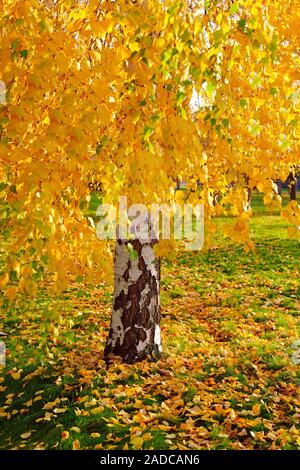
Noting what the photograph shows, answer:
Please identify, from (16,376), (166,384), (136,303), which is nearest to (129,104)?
(136,303)

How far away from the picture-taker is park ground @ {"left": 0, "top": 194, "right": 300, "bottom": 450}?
13.2 ft

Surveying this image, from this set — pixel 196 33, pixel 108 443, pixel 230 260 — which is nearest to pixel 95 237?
pixel 108 443

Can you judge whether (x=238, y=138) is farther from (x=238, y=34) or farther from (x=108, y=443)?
(x=108, y=443)

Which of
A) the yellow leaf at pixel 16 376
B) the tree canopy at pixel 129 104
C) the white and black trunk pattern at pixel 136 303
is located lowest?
the yellow leaf at pixel 16 376

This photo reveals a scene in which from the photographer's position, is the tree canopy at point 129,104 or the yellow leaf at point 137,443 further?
the yellow leaf at point 137,443

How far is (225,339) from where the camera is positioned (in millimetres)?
6645

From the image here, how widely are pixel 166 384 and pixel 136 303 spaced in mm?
933

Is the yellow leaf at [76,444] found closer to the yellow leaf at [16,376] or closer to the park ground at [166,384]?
the park ground at [166,384]

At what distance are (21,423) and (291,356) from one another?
10.9 feet

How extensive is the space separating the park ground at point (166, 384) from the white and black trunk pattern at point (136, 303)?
0.68 feet

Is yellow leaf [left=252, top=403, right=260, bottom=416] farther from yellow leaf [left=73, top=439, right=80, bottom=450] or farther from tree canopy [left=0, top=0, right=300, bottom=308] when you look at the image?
tree canopy [left=0, top=0, right=300, bottom=308]

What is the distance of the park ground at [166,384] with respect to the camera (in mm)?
4035

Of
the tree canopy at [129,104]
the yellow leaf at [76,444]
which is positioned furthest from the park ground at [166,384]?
the tree canopy at [129,104]
